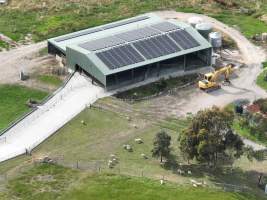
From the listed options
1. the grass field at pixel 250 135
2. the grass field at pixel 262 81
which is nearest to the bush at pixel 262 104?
the grass field at pixel 250 135

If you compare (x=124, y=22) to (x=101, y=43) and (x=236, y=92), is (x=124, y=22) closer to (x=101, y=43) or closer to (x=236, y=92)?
(x=101, y=43)

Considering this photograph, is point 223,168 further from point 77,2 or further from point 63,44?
point 77,2

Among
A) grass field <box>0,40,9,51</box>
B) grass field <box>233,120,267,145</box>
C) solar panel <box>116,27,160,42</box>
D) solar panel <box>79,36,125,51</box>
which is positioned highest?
solar panel <box>116,27,160,42</box>

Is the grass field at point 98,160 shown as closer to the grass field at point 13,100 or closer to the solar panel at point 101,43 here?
the grass field at point 13,100

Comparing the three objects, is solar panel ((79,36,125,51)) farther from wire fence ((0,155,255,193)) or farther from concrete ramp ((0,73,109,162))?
wire fence ((0,155,255,193))

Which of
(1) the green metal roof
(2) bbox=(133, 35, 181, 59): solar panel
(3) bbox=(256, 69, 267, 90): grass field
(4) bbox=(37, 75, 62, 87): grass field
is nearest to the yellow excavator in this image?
(3) bbox=(256, 69, 267, 90): grass field

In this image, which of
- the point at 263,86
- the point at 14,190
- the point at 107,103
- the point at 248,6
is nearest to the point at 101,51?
the point at 107,103

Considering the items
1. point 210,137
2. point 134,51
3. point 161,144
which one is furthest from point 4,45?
point 210,137
